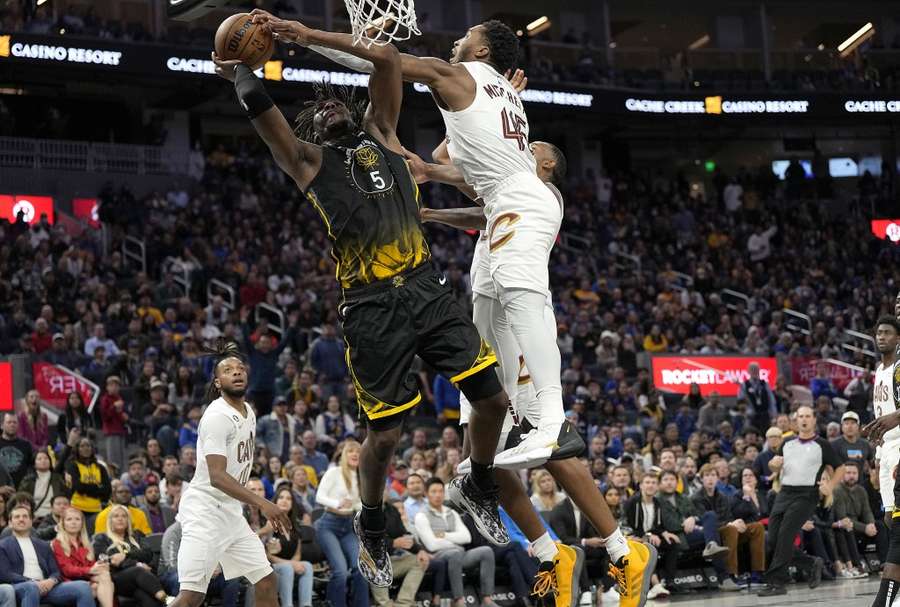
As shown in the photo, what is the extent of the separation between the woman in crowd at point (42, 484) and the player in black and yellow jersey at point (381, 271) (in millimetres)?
7626

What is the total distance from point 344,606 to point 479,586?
161cm

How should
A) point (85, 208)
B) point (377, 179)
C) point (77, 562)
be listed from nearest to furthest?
1. point (377, 179)
2. point (77, 562)
3. point (85, 208)

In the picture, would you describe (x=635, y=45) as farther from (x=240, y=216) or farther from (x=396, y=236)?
(x=396, y=236)

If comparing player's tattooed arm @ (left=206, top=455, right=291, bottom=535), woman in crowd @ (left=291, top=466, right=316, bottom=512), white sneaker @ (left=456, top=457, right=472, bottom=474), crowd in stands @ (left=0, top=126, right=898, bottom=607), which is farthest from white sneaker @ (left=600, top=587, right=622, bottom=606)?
white sneaker @ (left=456, top=457, right=472, bottom=474)

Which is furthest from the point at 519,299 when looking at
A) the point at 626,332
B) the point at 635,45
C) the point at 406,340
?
the point at 635,45

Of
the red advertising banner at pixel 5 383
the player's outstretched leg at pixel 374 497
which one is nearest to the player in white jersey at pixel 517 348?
the player's outstretched leg at pixel 374 497

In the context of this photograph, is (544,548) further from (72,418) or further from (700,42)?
(700,42)

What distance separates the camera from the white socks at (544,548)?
659 cm

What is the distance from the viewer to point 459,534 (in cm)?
1309

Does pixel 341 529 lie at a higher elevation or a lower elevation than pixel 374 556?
lower

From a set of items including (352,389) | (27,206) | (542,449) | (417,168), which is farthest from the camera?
(27,206)

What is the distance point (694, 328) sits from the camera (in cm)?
2531

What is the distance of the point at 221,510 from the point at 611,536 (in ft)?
11.8

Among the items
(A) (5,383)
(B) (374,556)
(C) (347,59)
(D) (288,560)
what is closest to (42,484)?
(D) (288,560)
